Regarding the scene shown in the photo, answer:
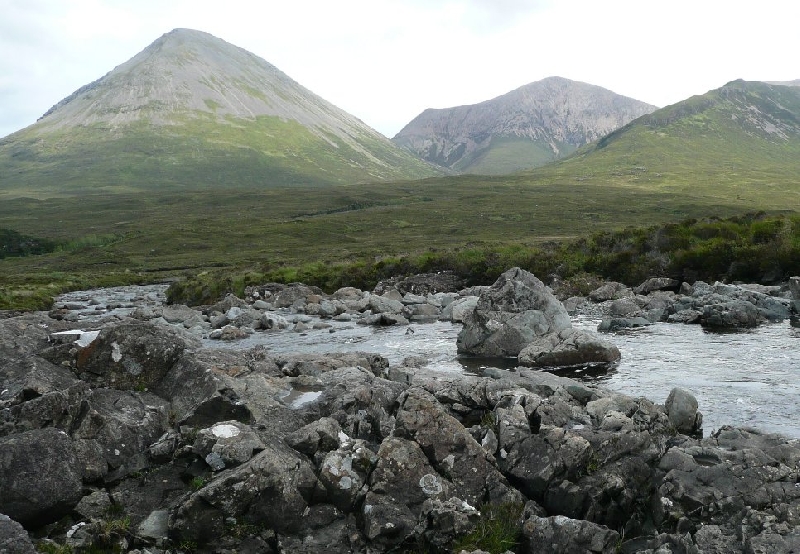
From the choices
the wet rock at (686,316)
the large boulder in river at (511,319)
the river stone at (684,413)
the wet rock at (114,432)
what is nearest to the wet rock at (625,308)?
the wet rock at (686,316)

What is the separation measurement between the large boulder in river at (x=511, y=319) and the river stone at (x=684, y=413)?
13101 mm

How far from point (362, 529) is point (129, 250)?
142m

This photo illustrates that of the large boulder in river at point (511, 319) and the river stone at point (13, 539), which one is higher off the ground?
the river stone at point (13, 539)

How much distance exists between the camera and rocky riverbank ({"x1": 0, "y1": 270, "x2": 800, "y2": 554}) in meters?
10.7

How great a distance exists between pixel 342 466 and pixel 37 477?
18.7 feet

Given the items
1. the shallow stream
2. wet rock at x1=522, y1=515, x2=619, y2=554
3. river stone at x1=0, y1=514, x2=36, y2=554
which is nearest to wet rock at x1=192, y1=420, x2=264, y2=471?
river stone at x1=0, y1=514, x2=36, y2=554

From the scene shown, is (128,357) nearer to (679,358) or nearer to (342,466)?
(342,466)

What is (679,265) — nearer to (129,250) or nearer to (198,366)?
(198,366)

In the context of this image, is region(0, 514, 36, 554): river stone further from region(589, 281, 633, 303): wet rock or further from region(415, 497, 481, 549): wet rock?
region(589, 281, 633, 303): wet rock

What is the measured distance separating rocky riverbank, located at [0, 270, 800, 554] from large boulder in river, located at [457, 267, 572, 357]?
13.1 metres

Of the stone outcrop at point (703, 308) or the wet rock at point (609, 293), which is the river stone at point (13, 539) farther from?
the wet rock at point (609, 293)

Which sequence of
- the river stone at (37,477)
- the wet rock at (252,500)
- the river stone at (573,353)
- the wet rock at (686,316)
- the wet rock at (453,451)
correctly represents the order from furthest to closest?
1. the wet rock at (686,316)
2. the river stone at (573,353)
3. the wet rock at (453,451)
4. the wet rock at (252,500)
5. the river stone at (37,477)

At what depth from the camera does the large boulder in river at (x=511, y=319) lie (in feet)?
99.0

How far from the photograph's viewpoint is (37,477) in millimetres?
10672
